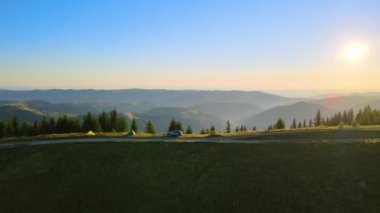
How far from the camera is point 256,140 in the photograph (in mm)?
51531

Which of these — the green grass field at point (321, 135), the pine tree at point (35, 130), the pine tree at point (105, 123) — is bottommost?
the pine tree at point (35, 130)

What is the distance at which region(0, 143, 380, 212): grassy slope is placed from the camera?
36656mm

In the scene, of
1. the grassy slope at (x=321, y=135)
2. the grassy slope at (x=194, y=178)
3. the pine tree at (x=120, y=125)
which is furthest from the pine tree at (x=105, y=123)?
the grassy slope at (x=321, y=135)

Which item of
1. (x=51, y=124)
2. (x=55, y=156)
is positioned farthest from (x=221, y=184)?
(x=51, y=124)

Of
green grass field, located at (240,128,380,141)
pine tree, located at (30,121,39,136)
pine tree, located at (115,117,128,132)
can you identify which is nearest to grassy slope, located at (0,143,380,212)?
green grass field, located at (240,128,380,141)

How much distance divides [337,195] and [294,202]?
4.65 metres

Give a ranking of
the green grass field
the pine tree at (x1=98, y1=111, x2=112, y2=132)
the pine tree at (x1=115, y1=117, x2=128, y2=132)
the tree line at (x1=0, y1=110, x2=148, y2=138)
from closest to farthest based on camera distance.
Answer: the green grass field < the tree line at (x1=0, y1=110, x2=148, y2=138) < the pine tree at (x1=98, y1=111, x2=112, y2=132) < the pine tree at (x1=115, y1=117, x2=128, y2=132)

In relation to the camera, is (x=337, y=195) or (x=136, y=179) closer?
(x=337, y=195)

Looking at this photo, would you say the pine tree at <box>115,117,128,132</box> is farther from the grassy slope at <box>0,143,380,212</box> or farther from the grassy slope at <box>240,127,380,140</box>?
the grassy slope at <box>240,127,380,140</box>

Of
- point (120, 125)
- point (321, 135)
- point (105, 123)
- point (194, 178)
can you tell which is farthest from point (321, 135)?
point (105, 123)

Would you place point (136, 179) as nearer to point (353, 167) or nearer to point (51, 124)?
point (353, 167)

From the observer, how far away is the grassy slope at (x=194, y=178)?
36656 mm

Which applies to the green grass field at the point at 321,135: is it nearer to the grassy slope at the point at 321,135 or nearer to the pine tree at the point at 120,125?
the grassy slope at the point at 321,135

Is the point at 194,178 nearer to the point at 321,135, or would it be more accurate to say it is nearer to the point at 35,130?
the point at 321,135
